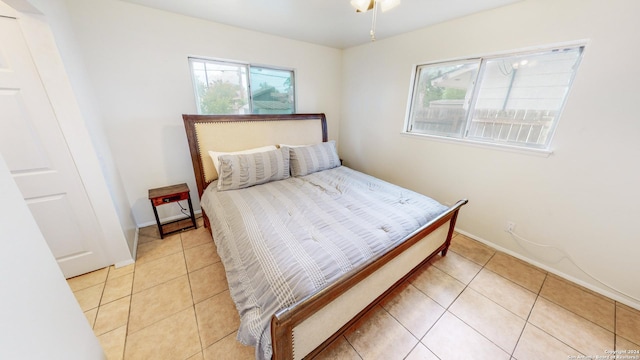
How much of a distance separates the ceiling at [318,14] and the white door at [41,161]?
3.58 feet

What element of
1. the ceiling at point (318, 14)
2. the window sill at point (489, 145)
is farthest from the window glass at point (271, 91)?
the window sill at point (489, 145)

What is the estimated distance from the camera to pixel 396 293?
67.4 inches

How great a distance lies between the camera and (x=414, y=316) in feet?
5.06

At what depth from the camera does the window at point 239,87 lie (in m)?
2.49

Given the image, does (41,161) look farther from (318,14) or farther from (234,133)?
(318,14)

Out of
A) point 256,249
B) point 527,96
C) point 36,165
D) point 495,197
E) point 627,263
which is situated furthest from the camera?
point 495,197

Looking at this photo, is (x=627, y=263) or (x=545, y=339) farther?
(x=627, y=263)

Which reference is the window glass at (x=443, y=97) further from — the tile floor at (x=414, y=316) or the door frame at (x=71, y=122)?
the door frame at (x=71, y=122)

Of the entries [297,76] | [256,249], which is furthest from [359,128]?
[256,249]

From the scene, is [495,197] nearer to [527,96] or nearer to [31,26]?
[527,96]

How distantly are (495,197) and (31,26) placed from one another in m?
3.88

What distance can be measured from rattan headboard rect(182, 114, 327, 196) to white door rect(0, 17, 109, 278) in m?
0.91

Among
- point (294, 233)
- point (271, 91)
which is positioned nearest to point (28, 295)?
point (294, 233)

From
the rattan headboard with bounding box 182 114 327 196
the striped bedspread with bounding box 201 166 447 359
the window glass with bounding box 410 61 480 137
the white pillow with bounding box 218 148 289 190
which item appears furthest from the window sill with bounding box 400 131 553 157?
the white pillow with bounding box 218 148 289 190
